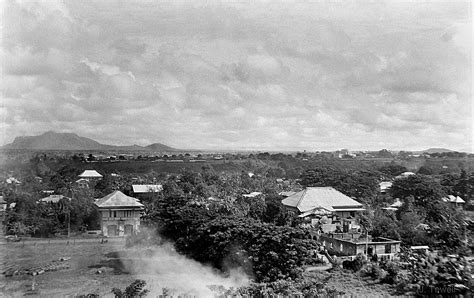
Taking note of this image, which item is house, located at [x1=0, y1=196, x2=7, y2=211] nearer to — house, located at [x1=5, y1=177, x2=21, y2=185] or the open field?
house, located at [x1=5, y1=177, x2=21, y2=185]

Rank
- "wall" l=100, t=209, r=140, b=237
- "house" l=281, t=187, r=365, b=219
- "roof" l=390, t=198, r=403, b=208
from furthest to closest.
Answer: "roof" l=390, t=198, r=403, b=208
"house" l=281, t=187, r=365, b=219
"wall" l=100, t=209, r=140, b=237

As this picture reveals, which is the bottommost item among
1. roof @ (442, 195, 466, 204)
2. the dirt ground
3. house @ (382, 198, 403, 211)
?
the dirt ground

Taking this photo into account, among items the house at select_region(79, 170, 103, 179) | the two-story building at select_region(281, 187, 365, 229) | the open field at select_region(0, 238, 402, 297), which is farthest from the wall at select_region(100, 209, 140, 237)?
the house at select_region(79, 170, 103, 179)

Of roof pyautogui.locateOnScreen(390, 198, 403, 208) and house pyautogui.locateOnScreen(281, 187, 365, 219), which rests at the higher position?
house pyautogui.locateOnScreen(281, 187, 365, 219)

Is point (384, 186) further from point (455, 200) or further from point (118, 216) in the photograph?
point (118, 216)

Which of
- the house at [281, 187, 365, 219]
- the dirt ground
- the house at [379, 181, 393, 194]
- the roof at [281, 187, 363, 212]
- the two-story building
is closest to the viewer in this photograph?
the dirt ground

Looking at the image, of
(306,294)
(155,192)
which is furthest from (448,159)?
(306,294)
